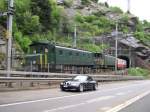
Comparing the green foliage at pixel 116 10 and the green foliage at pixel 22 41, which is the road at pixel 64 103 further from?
the green foliage at pixel 116 10

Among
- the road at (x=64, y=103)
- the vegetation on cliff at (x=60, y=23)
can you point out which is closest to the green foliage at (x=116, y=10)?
the vegetation on cliff at (x=60, y=23)

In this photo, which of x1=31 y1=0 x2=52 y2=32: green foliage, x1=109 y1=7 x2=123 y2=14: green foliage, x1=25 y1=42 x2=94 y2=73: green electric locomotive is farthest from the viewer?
x1=109 y1=7 x2=123 y2=14: green foliage

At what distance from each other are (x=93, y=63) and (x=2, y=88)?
33686mm

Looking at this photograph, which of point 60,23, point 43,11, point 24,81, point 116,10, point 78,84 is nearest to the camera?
point 24,81

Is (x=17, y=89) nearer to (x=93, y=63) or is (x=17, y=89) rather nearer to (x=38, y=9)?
(x=93, y=63)

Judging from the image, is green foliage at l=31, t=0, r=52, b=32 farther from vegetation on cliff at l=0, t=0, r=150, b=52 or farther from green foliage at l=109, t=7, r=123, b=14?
green foliage at l=109, t=7, r=123, b=14

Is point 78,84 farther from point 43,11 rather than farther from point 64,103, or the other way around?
point 43,11

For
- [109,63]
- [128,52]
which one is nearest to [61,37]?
[109,63]

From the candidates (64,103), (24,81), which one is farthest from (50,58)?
(64,103)

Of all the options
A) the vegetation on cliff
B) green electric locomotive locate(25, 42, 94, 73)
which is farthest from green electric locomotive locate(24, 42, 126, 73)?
the vegetation on cliff

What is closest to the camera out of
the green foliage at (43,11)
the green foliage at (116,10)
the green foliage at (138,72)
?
the green foliage at (43,11)

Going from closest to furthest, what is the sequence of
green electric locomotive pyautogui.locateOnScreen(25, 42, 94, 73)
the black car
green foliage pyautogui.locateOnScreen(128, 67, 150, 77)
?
1. the black car
2. green electric locomotive pyautogui.locateOnScreen(25, 42, 94, 73)
3. green foliage pyautogui.locateOnScreen(128, 67, 150, 77)

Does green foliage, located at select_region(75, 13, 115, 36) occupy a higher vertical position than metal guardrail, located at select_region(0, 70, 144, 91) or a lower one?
higher

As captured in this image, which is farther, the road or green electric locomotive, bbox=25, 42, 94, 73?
green electric locomotive, bbox=25, 42, 94, 73
